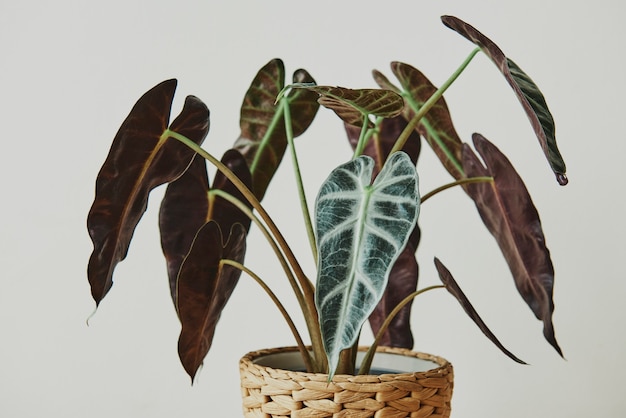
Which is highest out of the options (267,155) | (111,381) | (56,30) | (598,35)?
(56,30)

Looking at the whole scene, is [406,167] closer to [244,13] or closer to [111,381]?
[244,13]

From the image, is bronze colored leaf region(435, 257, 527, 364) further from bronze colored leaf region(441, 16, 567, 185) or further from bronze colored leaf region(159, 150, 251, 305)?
bronze colored leaf region(159, 150, 251, 305)

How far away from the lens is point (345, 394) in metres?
0.92

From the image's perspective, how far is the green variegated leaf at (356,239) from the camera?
0.75m

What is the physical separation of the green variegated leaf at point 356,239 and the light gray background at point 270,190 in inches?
34.7

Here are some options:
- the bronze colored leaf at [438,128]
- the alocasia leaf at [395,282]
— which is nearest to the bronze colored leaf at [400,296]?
the alocasia leaf at [395,282]

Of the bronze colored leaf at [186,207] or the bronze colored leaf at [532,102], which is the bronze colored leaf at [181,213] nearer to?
the bronze colored leaf at [186,207]

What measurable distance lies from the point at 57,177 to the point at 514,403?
1143mm

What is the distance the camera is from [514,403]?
1675 millimetres

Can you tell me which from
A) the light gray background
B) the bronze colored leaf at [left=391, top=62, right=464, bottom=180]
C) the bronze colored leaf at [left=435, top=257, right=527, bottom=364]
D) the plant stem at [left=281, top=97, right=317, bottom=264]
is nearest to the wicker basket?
the bronze colored leaf at [left=435, top=257, right=527, bottom=364]

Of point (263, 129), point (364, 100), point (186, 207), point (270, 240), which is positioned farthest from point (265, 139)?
point (364, 100)

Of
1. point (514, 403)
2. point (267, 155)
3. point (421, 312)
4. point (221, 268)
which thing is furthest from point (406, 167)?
point (514, 403)

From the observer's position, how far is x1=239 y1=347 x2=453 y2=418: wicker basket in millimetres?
925

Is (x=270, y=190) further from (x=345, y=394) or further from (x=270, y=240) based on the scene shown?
(x=345, y=394)
